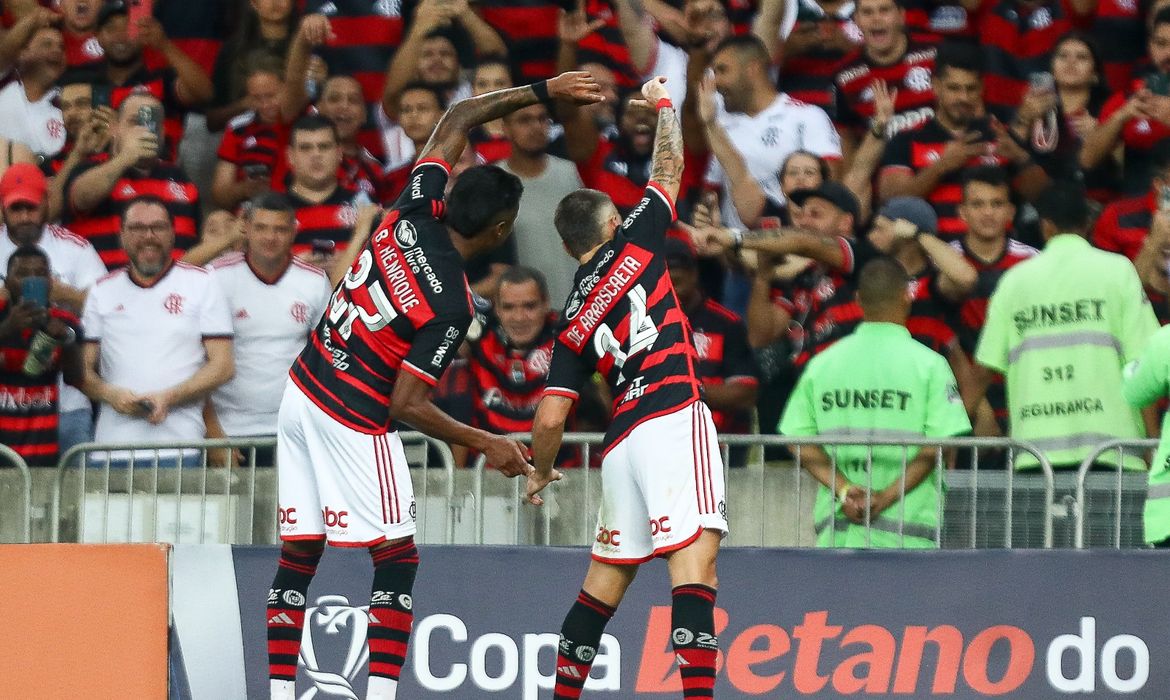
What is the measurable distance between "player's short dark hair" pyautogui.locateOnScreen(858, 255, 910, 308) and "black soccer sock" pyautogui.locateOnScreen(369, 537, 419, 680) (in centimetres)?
272

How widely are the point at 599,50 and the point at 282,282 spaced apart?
8.60 feet

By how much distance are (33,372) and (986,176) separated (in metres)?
5.46

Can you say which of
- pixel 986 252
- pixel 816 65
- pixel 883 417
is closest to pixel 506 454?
pixel 883 417

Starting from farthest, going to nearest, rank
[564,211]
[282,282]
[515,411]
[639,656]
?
[282,282] < [515,411] < [639,656] < [564,211]

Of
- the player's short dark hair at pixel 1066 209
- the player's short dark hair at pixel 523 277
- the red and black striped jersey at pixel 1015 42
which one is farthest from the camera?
the red and black striped jersey at pixel 1015 42

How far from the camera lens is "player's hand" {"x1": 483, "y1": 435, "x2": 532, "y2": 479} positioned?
7.89 metres

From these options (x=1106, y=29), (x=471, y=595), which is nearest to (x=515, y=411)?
(x=471, y=595)

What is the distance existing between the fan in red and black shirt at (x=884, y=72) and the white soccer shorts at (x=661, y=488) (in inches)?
173

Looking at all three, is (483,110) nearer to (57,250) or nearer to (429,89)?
(429,89)

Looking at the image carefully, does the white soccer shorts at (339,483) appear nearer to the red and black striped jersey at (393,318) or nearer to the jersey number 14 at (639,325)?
the red and black striped jersey at (393,318)

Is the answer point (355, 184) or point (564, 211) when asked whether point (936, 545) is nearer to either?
point (564, 211)

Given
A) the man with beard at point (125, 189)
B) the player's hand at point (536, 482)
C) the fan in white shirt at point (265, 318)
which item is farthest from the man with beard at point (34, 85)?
the player's hand at point (536, 482)

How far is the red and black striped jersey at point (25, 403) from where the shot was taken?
10.6 meters

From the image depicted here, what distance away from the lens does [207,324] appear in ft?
34.4
